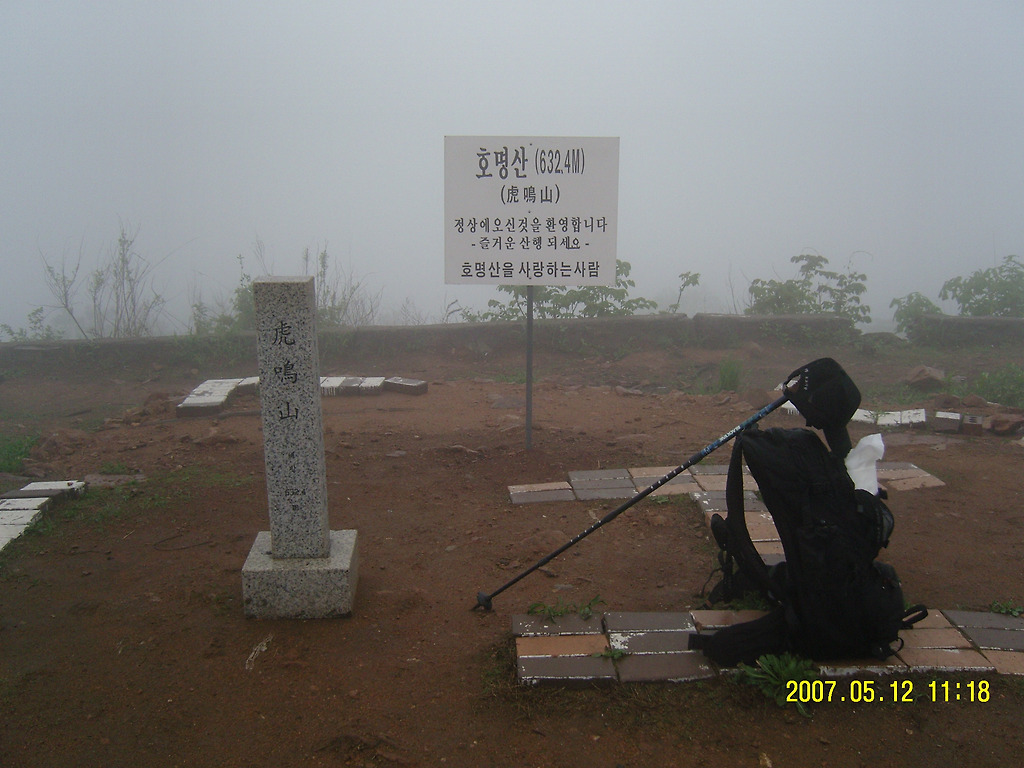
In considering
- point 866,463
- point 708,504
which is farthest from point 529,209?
point 866,463

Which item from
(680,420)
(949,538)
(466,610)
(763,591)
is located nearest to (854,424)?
(680,420)

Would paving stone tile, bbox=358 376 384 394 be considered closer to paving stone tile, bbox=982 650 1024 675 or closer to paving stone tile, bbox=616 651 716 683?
paving stone tile, bbox=616 651 716 683

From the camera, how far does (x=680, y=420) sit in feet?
21.1

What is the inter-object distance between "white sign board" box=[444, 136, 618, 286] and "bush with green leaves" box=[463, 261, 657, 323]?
461 cm

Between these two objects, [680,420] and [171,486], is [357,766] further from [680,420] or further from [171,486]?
[680,420]

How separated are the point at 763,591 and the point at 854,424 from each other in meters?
3.93

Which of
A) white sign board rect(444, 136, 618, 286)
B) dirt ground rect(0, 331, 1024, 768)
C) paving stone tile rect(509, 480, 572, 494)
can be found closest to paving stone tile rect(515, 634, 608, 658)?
dirt ground rect(0, 331, 1024, 768)

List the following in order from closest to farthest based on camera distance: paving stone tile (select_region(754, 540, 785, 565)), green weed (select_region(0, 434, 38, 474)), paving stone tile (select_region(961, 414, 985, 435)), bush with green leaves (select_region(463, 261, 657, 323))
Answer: paving stone tile (select_region(754, 540, 785, 565)), green weed (select_region(0, 434, 38, 474)), paving stone tile (select_region(961, 414, 985, 435)), bush with green leaves (select_region(463, 261, 657, 323))

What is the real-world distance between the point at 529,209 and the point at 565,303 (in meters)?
4.84

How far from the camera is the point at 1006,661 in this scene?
2.70m

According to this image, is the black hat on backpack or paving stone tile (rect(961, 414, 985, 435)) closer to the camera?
the black hat on backpack

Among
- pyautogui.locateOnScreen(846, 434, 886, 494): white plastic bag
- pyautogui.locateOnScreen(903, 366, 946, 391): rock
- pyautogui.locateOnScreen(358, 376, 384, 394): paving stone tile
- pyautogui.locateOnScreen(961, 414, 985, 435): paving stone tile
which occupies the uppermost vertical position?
pyautogui.locateOnScreen(846, 434, 886, 494): white plastic bag

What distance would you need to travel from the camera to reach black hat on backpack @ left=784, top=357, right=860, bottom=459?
2.57m

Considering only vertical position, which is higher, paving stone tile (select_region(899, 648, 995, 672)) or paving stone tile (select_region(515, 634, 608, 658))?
paving stone tile (select_region(899, 648, 995, 672))
